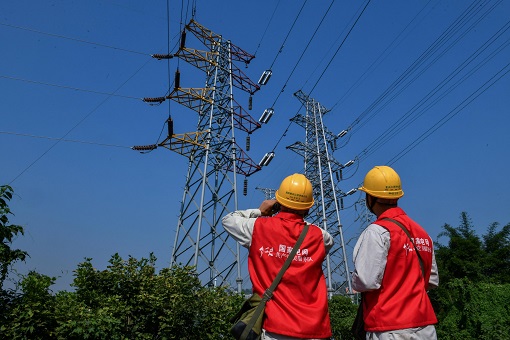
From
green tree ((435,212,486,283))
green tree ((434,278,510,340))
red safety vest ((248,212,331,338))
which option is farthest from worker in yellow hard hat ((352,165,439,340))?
green tree ((435,212,486,283))

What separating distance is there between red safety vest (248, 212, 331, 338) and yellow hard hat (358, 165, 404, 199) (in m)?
0.51

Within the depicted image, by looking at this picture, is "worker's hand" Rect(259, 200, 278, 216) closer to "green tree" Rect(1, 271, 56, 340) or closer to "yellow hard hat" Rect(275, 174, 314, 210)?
"yellow hard hat" Rect(275, 174, 314, 210)

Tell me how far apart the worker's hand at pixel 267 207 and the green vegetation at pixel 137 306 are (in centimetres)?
191

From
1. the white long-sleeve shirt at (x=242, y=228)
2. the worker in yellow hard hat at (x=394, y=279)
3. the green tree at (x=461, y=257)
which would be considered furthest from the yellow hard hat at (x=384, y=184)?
the green tree at (x=461, y=257)

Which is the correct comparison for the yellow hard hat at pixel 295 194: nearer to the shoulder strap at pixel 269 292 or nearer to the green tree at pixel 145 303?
the shoulder strap at pixel 269 292

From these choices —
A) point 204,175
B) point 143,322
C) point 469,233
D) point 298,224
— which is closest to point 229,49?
point 204,175

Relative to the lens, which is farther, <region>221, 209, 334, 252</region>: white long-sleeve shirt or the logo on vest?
<region>221, 209, 334, 252</region>: white long-sleeve shirt

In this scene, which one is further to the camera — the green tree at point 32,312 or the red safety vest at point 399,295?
the green tree at point 32,312

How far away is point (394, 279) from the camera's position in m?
2.92

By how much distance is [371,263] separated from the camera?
2912 mm

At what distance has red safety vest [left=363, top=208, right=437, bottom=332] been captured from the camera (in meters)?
2.83

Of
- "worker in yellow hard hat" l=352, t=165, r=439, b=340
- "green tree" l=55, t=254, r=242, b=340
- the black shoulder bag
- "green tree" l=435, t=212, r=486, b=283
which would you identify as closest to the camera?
"worker in yellow hard hat" l=352, t=165, r=439, b=340

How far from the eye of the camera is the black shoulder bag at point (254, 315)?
305 cm

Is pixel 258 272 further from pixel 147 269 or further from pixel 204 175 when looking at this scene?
pixel 204 175
